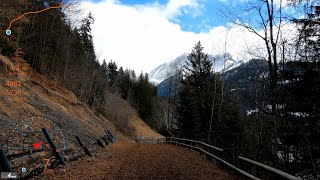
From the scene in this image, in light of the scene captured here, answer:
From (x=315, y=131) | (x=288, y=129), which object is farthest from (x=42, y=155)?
(x=315, y=131)

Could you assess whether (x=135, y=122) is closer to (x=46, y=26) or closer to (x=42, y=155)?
(x=46, y=26)

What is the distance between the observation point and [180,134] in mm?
35375

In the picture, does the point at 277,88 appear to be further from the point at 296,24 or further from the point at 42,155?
the point at 42,155

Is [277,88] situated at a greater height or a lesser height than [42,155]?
→ greater

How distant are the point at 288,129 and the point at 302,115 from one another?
2.31 ft

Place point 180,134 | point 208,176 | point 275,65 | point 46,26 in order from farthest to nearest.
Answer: point 180,134 < point 46,26 < point 275,65 < point 208,176

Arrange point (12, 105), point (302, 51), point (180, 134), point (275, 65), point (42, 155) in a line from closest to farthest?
point (302, 51) → point (42, 155) → point (275, 65) → point (12, 105) → point (180, 134)

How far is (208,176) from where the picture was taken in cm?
887

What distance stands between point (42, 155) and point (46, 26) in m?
20.6

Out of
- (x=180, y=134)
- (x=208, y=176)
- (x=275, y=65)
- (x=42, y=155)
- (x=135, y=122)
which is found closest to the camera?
(x=42, y=155)

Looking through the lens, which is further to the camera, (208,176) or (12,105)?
(12,105)

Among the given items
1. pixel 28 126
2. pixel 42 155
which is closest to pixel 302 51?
pixel 42 155

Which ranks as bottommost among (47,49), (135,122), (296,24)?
(135,122)

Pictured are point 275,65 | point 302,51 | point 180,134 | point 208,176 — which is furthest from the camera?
point 180,134
